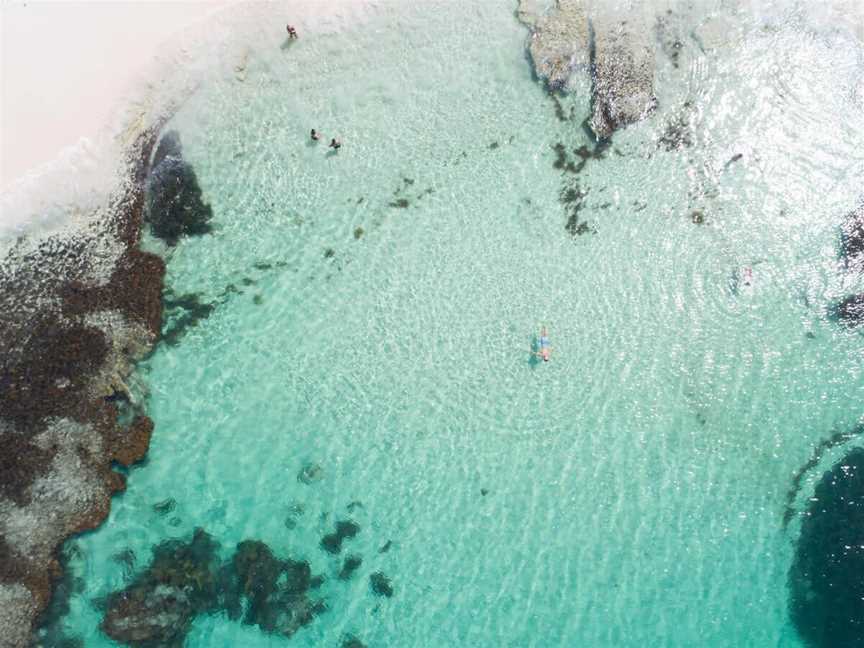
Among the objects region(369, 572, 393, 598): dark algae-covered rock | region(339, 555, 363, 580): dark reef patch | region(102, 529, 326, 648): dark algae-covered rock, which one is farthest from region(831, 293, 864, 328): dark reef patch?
region(102, 529, 326, 648): dark algae-covered rock

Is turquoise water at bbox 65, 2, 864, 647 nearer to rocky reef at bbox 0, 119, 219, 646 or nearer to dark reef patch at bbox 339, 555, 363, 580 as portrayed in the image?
dark reef patch at bbox 339, 555, 363, 580

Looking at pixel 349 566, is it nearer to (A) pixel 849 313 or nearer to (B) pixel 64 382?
(B) pixel 64 382

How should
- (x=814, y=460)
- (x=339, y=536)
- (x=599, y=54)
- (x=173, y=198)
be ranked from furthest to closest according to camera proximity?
(x=599, y=54)
(x=814, y=460)
(x=173, y=198)
(x=339, y=536)

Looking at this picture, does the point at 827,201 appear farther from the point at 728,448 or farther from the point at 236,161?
the point at 236,161

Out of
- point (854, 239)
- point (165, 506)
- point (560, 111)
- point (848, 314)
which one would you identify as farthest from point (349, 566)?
point (854, 239)

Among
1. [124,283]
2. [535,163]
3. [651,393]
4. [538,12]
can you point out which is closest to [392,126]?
[535,163]

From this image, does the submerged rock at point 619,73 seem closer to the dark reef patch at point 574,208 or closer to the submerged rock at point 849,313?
the dark reef patch at point 574,208

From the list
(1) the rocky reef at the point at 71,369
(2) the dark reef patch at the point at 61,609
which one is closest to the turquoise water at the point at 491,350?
(2) the dark reef patch at the point at 61,609
